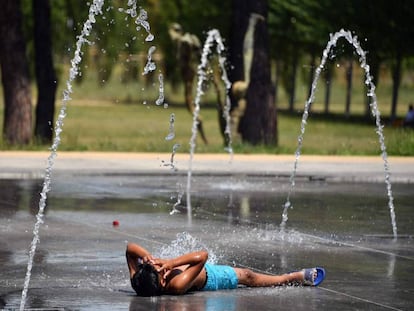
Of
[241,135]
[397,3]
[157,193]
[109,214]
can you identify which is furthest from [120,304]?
[397,3]

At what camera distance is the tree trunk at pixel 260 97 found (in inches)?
1217

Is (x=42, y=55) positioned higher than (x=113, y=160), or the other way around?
(x=42, y=55)

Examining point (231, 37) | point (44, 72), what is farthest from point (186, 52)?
point (231, 37)

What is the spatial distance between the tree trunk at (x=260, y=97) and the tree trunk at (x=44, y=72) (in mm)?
4520

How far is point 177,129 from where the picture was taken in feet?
153

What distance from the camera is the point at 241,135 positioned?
31.5m

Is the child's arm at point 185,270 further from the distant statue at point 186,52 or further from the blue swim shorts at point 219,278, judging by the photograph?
the distant statue at point 186,52

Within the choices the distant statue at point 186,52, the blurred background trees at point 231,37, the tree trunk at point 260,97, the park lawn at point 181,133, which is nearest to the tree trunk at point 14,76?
the blurred background trees at point 231,37

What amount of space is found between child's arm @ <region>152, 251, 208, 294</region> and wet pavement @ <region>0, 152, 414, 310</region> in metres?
0.11

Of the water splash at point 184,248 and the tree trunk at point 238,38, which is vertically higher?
the tree trunk at point 238,38

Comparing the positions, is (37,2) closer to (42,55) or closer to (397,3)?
(42,55)

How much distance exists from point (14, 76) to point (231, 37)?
7877mm

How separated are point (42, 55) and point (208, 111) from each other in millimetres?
33084

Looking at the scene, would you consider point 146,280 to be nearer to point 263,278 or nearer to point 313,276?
point 263,278
